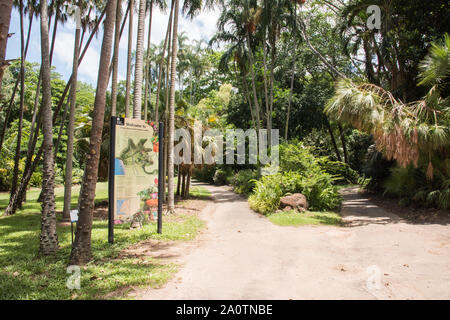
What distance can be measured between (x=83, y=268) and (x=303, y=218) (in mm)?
7557

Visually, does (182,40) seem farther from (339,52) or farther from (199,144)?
(199,144)

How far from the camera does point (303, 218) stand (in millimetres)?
10969

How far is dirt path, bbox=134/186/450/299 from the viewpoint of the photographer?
434 centimetres

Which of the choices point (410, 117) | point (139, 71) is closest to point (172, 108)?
point (139, 71)

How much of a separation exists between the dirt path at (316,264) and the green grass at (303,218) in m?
0.71

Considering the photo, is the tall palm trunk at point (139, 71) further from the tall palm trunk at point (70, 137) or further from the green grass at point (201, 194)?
the green grass at point (201, 194)

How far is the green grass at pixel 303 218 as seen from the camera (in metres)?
10.4

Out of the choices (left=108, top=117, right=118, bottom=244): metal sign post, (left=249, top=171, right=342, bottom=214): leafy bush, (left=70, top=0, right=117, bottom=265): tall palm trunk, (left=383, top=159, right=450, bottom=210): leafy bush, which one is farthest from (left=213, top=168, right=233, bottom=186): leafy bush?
(left=70, top=0, right=117, bottom=265): tall palm trunk

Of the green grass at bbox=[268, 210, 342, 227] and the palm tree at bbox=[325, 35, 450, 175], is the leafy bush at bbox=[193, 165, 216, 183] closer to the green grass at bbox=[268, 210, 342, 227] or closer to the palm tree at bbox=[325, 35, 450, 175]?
the green grass at bbox=[268, 210, 342, 227]

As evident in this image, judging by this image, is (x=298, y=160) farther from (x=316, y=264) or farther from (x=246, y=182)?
(x=316, y=264)

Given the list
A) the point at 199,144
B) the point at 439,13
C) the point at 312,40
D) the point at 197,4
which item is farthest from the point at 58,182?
the point at 439,13

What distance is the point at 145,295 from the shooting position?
4.29m

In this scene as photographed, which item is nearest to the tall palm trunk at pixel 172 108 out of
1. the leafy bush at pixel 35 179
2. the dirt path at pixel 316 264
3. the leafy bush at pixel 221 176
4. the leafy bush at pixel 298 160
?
the dirt path at pixel 316 264
